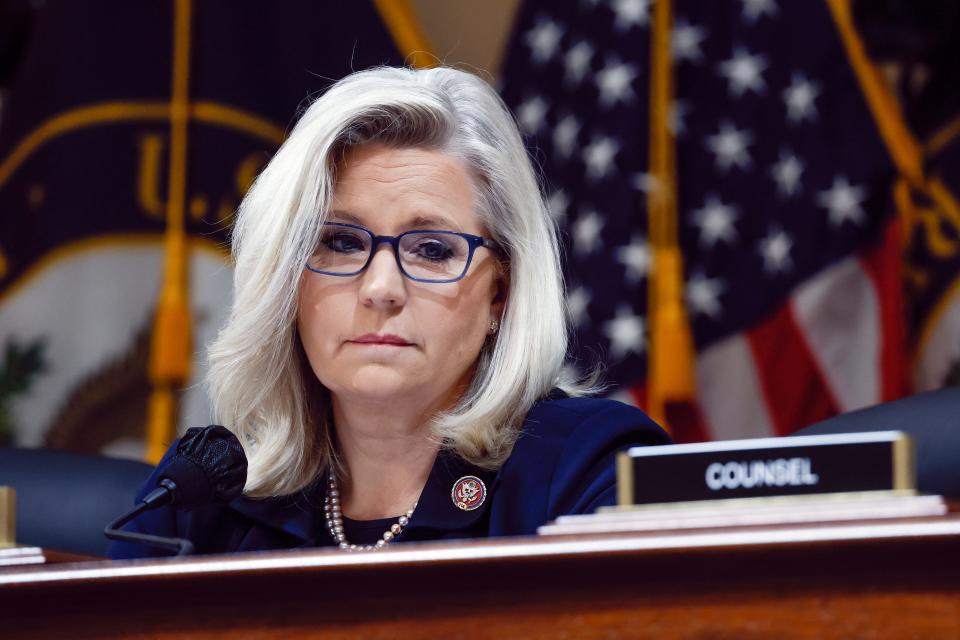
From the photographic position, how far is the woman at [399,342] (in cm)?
185

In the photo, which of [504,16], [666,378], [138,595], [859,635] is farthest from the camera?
[504,16]

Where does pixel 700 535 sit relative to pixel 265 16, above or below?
below

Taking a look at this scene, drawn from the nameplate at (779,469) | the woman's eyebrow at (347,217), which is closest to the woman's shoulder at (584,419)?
the woman's eyebrow at (347,217)

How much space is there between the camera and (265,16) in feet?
12.3

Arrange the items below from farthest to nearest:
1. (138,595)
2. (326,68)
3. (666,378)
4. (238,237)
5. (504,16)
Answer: (504,16), (326,68), (666,378), (238,237), (138,595)

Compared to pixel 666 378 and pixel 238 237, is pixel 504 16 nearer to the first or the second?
pixel 666 378

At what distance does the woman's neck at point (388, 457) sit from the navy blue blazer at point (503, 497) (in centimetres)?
5

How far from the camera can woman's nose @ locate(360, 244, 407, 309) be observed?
1.83 metres

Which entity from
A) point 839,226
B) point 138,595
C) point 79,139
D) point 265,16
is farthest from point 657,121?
point 138,595

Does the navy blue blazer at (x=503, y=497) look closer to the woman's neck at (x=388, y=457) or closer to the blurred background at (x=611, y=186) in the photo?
the woman's neck at (x=388, y=457)

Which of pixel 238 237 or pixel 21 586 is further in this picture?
pixel 238 237

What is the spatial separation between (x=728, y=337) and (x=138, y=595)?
2.60 m

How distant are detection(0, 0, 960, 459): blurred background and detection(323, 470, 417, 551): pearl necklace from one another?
47.6 inches

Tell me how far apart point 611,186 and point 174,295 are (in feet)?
3.86
